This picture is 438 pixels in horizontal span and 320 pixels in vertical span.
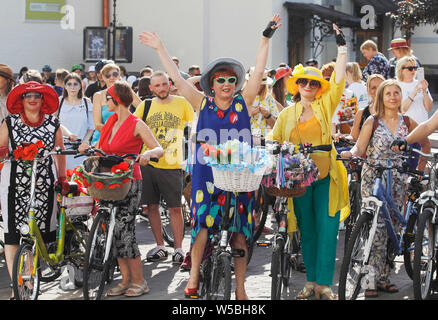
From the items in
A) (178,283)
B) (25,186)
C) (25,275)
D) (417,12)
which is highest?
(417,12)

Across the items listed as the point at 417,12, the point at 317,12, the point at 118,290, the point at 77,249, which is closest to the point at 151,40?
the point at 77,249

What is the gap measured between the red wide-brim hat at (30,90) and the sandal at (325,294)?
109 inches

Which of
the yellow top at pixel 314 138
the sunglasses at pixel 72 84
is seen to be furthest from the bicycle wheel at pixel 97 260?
the sunglasses at pixel 72 84

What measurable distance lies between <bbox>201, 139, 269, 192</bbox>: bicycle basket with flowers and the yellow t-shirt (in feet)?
9.01

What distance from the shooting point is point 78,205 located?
24.2 feet

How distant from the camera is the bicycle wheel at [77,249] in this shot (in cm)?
745

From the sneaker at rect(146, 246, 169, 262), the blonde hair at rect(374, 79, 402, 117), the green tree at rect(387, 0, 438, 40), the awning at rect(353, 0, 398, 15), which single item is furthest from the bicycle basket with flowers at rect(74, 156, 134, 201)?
the awning at rect(353, 0, 398, 15)

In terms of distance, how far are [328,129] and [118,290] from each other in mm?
2313

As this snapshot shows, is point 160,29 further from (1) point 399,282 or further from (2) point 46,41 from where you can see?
(1) point 399,282

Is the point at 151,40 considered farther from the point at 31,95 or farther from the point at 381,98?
the point at 381,98

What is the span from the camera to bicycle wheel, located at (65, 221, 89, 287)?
293 inches

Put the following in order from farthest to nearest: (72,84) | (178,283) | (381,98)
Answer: (72,84) < (178,283) < (381,98)

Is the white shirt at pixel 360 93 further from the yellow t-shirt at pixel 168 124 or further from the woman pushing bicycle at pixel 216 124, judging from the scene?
the woman pushing bicycle at pixel 216 124
